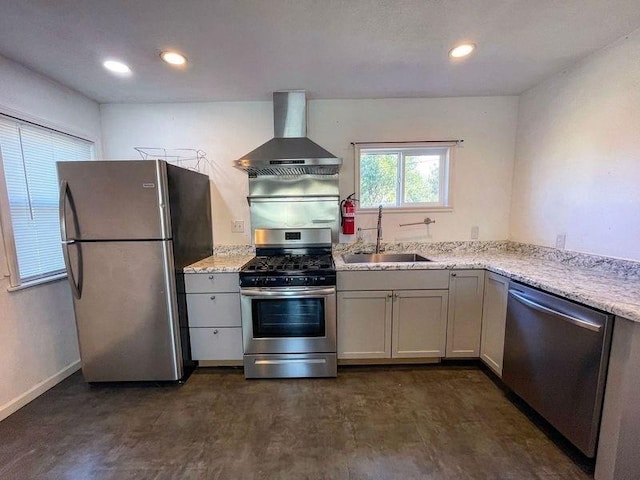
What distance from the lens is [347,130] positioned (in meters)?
2.77

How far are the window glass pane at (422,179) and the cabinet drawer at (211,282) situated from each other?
1.92m

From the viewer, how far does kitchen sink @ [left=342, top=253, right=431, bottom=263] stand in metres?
2.75

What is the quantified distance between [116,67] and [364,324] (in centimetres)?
280

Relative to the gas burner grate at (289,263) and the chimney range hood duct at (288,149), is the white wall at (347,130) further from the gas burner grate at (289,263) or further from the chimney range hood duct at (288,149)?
the gas burner grate at (289,263)

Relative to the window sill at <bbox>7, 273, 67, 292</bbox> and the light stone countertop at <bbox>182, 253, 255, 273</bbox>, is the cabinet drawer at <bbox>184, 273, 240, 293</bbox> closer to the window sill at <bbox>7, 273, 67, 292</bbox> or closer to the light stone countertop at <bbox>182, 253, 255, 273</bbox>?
the light stone countertop at <bbox>182, 253, 255, 273</bbox>

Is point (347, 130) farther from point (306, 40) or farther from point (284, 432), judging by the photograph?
point (284, 432)

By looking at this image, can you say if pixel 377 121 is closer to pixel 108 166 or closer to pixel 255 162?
Result: pixel 255 162

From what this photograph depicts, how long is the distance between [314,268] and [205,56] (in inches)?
68.2

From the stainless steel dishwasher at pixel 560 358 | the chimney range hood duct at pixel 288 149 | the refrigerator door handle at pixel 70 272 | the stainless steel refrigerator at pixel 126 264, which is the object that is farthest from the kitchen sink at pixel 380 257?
the refrigerator door handle at pixel 70 272

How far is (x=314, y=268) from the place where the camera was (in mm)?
2232

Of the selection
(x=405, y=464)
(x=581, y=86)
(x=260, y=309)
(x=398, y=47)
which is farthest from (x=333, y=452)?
(x=581, y=86)

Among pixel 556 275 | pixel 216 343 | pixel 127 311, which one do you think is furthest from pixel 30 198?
pixel 556 275

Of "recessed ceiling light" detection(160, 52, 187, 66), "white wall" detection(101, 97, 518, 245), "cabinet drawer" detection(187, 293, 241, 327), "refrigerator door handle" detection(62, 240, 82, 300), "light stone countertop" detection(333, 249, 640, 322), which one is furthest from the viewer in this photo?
"white wall" detection(101, 97, 518, 245)

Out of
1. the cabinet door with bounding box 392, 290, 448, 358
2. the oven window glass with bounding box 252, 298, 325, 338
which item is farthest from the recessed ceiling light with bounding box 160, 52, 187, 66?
the cabinet door with bounding box 392, 290, 448, 358
